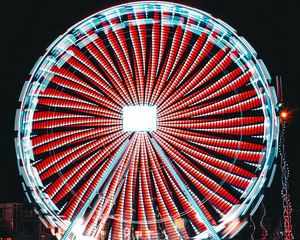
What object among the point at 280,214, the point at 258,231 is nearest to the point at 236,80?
the point at 280,214

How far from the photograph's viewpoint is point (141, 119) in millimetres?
14453

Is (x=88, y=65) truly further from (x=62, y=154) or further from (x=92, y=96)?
(x=62, y=154)

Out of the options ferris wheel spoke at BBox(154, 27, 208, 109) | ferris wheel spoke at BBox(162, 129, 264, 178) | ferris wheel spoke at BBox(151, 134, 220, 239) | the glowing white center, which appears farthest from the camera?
ferris wheel spoke at BBox(154, 27, 208, 109)

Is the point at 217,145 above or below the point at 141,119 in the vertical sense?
below

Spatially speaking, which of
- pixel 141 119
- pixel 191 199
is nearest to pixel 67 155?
pixel 141 119

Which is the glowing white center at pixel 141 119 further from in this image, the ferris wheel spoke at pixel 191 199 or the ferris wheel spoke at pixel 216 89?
the ferris wheel spoke at pixel 191 199

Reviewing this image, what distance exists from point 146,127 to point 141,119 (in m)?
0.24

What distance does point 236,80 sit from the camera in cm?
1454

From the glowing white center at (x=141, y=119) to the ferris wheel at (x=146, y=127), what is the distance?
0.03 meters

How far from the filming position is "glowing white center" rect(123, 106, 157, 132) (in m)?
14.4

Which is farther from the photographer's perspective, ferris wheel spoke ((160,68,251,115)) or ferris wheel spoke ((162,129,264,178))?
ferris wheel spoke ((160,68,251,115))

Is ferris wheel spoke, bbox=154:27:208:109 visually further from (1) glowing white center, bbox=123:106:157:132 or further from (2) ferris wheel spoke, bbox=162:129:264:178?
(2) ferris wheel spoke, bbox=162:129:264:178

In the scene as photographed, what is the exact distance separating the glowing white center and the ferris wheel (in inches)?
1.0

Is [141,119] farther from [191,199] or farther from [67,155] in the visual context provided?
[191,199]
